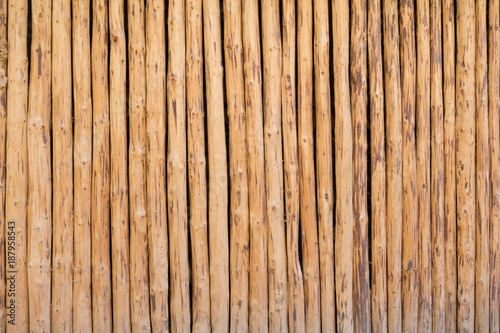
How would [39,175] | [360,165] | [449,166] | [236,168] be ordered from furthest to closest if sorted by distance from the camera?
[449,166]
[360,165]
[236,168]
[39,175]

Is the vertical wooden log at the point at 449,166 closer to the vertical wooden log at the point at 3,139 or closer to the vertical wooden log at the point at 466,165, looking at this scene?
the vertical wooden log at the point at 466,165

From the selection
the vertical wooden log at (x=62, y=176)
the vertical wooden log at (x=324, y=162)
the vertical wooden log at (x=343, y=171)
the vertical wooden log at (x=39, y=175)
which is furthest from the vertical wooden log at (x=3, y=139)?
the vertical wooden log at (x=343, y=171)

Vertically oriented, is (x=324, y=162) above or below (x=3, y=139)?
below

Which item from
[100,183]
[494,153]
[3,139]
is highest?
[3,139]

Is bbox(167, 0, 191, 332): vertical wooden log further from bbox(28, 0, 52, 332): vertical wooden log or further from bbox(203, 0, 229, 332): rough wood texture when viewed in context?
bbox(28, 0, 52, 332): vertical wooden log

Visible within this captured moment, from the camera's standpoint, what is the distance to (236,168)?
10.2 ft

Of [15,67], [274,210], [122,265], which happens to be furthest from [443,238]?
[15,67]

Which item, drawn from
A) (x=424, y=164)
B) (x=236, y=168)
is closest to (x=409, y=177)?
(x=424, y=164)

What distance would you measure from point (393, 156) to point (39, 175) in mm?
2937

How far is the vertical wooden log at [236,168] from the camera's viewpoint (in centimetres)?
311

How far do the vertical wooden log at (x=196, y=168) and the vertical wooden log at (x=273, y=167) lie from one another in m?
0.53

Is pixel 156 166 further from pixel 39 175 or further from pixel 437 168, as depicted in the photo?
pixel 437 168

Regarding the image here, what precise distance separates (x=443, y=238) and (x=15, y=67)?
3874 millimetres

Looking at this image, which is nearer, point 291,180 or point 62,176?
point 62,176
